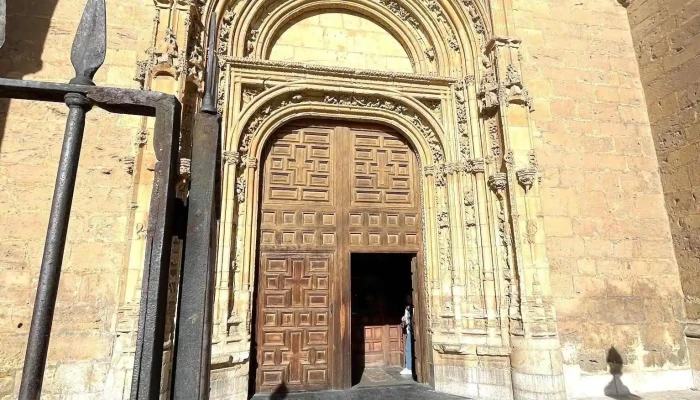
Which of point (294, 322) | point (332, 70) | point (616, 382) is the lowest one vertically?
point (616, 382)

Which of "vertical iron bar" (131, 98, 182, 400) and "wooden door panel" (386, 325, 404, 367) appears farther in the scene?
"wooden door panel" (386, 325, 404, 367)

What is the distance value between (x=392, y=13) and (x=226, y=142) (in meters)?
3.88

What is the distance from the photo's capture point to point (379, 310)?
9.62m

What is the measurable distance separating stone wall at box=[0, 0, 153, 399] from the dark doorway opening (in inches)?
188

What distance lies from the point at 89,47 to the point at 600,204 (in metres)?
7.10

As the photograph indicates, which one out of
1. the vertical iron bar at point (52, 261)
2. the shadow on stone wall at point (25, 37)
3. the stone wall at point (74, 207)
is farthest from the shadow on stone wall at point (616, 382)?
the shadow on stone wall at point (25, 37)

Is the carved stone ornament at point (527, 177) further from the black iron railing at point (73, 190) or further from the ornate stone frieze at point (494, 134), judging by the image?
the black iron railing at point (73, 190)

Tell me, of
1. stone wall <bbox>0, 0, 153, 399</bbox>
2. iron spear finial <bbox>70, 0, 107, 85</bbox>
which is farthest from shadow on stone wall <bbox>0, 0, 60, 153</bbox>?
iron spear finial <bbox>70, 0, 107, 85</bbox>

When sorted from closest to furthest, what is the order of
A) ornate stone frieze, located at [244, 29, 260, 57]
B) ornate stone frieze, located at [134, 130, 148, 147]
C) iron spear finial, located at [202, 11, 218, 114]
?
1. iron spear finial, located at [202, 11, 218, 114]
2. ornate stone frieze, located at [134, 130, 148, 147]
3. ornate stone frieze, located at [244, 29, 260, 57]

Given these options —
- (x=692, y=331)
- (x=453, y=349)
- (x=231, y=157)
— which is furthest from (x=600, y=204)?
(x=231, y=157)

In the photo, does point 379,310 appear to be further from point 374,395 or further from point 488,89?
point 488,89

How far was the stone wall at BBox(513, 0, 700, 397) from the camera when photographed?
239 inches

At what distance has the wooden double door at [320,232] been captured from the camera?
20.3 feet

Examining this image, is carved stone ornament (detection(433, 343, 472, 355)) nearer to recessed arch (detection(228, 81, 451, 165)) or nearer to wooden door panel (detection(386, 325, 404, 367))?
recessed arch (detection(228, 81, 451, 165))
